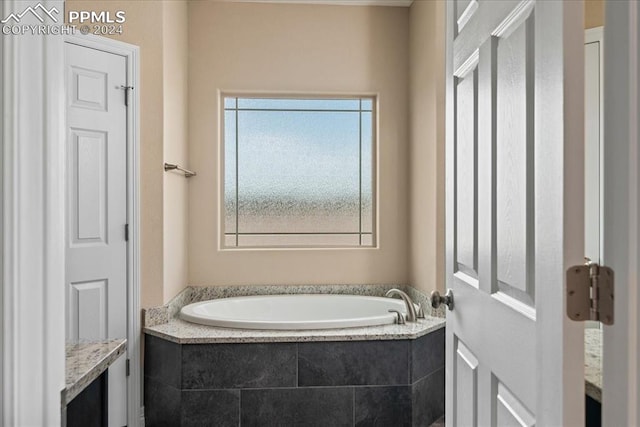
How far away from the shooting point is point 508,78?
1119mm

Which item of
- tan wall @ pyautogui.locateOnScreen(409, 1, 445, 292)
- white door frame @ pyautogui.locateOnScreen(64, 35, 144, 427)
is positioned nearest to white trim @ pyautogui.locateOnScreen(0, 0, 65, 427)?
white door frame @ pyautogui.locateOnScreen(64, 35, 144, 427)

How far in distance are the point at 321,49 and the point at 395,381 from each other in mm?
2381

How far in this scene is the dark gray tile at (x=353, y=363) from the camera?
2703 millimetres

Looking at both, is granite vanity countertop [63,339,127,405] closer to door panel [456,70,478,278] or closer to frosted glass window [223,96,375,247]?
door panel [456,70,478,278]

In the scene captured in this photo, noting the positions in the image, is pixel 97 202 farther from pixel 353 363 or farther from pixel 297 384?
pixel 353 363

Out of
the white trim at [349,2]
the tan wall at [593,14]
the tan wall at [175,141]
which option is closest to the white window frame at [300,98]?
the tan wall at [175,141]

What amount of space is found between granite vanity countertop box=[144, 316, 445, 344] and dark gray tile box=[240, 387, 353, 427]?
258mm

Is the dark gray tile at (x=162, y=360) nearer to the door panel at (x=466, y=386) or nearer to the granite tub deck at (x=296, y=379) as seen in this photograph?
the granite tub deck at (x=296, y=379)

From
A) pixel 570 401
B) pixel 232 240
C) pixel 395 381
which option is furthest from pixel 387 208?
pixel 570 401

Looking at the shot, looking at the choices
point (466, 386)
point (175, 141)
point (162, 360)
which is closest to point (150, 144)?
point (175, 141)

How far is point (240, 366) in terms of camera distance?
270cm

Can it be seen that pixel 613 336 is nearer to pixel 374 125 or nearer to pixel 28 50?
pixel 28 50

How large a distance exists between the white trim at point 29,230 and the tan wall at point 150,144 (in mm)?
2170

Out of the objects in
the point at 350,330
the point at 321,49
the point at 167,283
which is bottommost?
the point at 350,330
